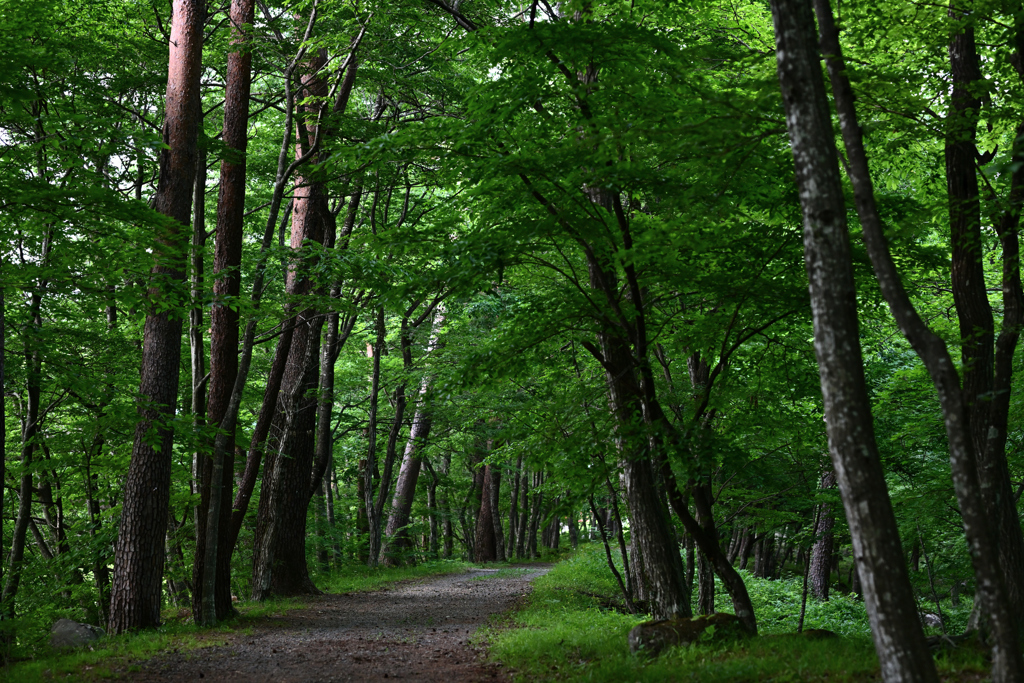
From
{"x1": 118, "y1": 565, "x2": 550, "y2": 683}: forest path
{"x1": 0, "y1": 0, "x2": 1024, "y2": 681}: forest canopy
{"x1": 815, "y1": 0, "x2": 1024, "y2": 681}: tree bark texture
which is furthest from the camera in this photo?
{"x1": 118, "y1": 565, "x2": 550, "y2": 683}: forest path

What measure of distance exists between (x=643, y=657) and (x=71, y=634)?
7.48 metres

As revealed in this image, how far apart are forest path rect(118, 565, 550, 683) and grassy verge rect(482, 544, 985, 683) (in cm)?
56

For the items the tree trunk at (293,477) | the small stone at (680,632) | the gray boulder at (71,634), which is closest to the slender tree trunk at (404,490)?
the tree trunk at (293,477)

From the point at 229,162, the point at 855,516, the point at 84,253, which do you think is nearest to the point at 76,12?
the point at 229,162

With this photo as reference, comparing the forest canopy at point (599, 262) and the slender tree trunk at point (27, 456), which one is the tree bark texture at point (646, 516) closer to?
the forest canopy at point (599, 262)

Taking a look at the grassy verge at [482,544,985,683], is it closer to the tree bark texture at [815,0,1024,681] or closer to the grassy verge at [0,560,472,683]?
the tree bark texture at [815,0,1024,681]

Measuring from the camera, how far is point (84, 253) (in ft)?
27.8

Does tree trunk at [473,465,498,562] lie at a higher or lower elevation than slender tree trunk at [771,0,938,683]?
lower

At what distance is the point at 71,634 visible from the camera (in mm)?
9578

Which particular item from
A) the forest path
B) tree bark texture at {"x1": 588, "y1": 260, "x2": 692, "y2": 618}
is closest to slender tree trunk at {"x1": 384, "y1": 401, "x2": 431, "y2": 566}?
the forest path

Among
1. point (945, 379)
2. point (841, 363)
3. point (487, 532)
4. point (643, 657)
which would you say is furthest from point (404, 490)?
point (945, 379)

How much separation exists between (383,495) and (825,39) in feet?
55.1

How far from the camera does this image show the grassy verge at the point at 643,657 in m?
5.65

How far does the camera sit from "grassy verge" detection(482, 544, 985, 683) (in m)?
5.65
